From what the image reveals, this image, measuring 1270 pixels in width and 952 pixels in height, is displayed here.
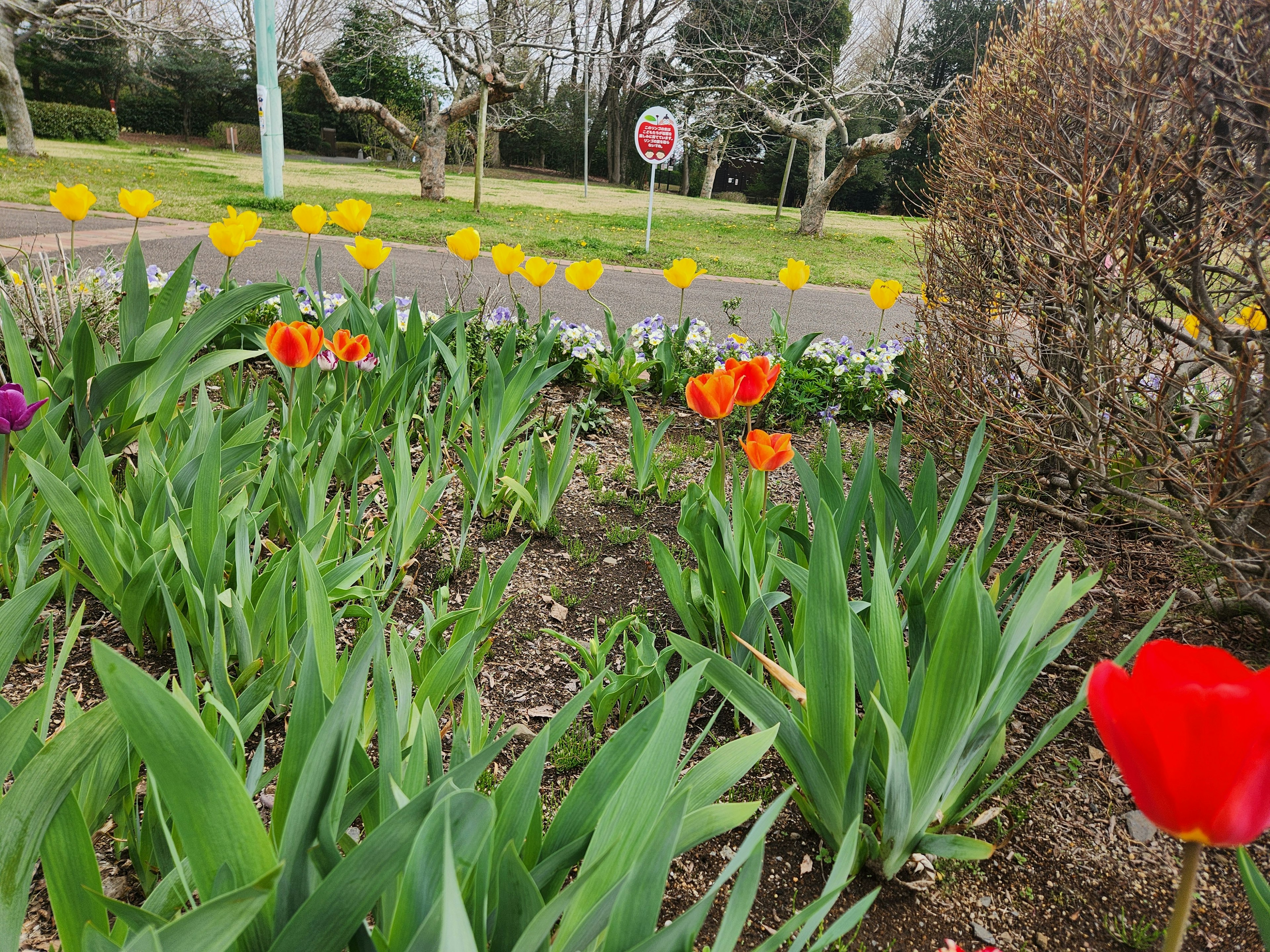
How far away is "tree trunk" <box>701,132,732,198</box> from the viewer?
25781mm

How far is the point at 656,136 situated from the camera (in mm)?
10727

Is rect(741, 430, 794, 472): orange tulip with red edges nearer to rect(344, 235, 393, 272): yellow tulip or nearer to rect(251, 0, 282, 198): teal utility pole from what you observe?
rect(344, 235, 393, 272): yellow tulip

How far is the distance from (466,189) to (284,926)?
1945 cm

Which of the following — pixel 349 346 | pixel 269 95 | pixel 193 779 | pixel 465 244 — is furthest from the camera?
pixel 269 95

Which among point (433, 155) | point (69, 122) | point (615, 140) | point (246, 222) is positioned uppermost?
point (615, 140)

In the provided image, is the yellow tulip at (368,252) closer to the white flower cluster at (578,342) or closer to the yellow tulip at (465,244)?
the yellow tulip at (465,244)

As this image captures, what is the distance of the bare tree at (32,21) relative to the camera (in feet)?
54.7

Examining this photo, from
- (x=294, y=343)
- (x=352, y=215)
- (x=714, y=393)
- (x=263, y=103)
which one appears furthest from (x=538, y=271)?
(x=263, y=103)

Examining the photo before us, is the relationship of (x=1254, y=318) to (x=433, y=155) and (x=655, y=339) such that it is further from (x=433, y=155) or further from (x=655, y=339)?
(x=433, y=155)

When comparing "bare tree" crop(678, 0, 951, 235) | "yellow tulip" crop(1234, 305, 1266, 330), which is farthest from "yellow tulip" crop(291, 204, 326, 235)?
"bare tree" crop(678, 0, 951, 235)

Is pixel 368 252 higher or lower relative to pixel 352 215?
lower

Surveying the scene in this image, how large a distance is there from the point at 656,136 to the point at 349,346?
9.41 m

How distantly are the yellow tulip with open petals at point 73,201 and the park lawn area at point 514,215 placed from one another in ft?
18.5

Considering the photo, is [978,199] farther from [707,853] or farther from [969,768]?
[707,853]
